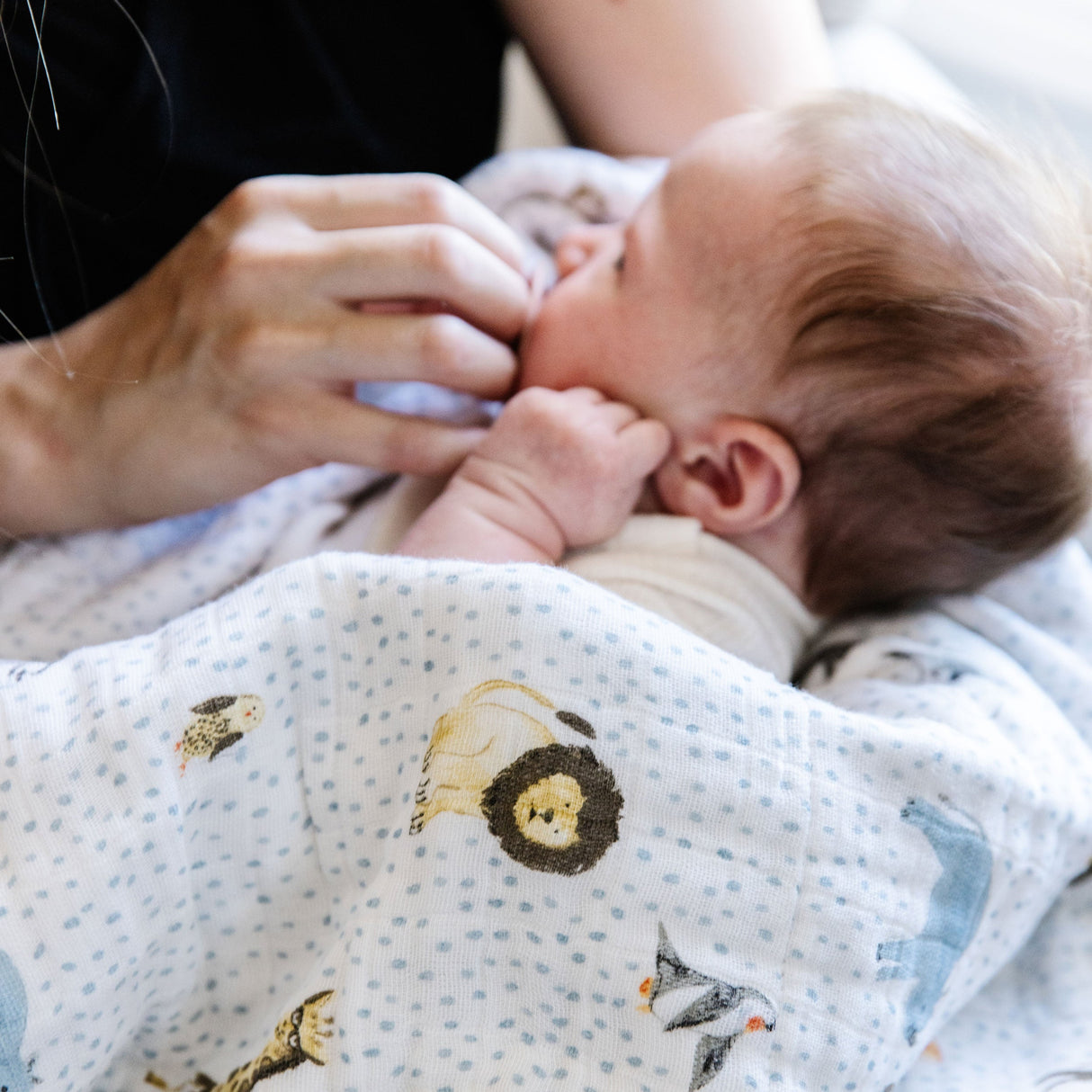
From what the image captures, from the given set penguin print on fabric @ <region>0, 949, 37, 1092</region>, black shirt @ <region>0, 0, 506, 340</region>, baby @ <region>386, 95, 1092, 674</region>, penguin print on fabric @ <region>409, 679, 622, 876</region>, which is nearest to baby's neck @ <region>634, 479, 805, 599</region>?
baby @ <region>386, 95, 1092, 674</region>

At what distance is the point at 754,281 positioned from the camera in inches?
29.0

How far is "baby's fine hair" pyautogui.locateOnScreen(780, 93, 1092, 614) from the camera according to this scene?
700 millimetres

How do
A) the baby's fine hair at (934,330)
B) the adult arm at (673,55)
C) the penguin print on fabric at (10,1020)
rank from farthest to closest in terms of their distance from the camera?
the adult arm at (673,55), the baby's fine hair at (934,330), the penguin print on fabric at (10,1020)

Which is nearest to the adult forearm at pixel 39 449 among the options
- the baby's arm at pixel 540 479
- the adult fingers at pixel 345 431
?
the adult fingers at pixel 345 431

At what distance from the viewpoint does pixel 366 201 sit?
0.75 meters

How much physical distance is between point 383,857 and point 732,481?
0.41 metres

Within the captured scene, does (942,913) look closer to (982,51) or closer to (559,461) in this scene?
(559,461)

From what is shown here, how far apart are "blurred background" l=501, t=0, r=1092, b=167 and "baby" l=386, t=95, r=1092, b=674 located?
1.54 ft

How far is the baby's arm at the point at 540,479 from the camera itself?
0.76 m

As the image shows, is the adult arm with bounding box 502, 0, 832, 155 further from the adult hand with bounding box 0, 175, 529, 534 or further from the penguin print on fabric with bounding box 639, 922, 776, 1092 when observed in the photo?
the penguin print on fabric with bounding box 639, 922, 776, 1092

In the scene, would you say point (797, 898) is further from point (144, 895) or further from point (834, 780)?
point (144, 895)

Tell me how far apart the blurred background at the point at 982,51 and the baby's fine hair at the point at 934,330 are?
437 millimetres

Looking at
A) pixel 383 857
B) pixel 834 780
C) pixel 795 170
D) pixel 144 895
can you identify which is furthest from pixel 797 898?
pixel 795 170

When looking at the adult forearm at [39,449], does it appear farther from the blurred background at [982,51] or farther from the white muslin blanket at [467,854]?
the blurred background at [982,51]
